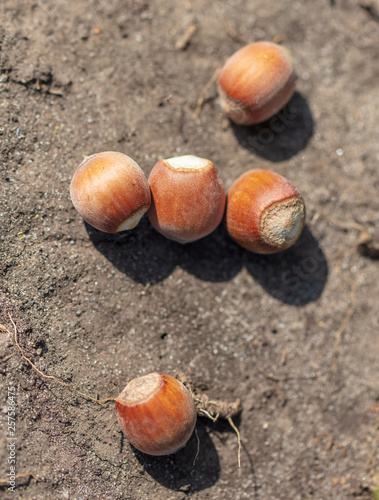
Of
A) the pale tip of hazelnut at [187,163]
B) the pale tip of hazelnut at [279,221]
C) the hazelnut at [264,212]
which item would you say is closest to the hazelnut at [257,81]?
the hazelnut at [264,212]

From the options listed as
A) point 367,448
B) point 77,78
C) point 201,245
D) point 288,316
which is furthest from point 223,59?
point 367,448

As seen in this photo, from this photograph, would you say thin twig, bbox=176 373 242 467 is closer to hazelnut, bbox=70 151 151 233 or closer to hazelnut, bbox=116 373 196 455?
hazelnut, bbox=116 373 196 455

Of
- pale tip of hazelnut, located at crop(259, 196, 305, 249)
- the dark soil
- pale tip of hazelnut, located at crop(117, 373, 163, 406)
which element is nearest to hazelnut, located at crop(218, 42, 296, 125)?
the dark soil

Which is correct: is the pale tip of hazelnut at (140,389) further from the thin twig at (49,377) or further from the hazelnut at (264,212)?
the hazelnut at (264,212)

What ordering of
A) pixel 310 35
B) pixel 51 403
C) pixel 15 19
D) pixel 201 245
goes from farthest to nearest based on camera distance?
pixel 310 35, pixel 201 245, pixel 15 19, pixel 51 403

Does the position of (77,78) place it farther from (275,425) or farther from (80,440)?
(275,425)

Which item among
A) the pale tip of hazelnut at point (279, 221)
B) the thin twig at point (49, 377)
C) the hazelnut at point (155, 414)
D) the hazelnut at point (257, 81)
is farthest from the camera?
the hazelnut at point (257, 81)
